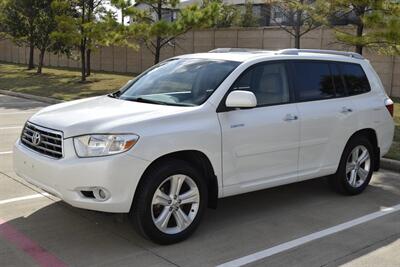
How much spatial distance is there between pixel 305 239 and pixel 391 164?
3.55m

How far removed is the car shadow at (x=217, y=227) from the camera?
181 inches

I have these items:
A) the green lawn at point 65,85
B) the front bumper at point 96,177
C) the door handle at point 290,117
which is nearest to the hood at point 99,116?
the front bumper at point 96,177

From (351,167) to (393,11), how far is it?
21.5ft

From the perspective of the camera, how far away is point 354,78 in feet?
21.9

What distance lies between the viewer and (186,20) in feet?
60.2

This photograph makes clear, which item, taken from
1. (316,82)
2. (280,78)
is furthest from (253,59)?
(316,82)

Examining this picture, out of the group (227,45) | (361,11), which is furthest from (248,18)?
(361,11)

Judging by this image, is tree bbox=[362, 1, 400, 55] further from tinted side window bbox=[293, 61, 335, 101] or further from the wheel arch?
the wheel arch

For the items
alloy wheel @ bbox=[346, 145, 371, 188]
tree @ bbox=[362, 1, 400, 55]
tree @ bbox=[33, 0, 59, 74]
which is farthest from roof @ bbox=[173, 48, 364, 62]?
tree @ bbox=[33, 0, 59, 74]

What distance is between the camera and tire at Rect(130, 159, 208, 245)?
4.60 metres

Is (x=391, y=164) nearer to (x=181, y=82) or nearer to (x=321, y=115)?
(x=321, y=115)

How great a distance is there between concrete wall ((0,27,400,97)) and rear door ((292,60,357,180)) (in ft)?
27.5

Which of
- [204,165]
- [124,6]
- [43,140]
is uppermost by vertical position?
[124,6]

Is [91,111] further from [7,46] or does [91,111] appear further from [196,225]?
[7,46]
